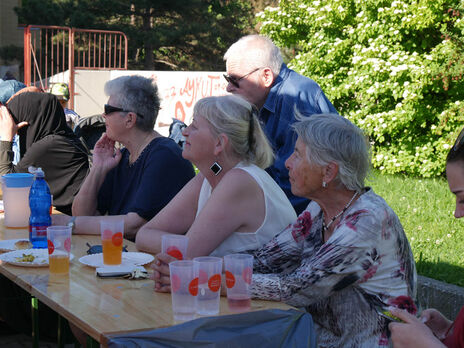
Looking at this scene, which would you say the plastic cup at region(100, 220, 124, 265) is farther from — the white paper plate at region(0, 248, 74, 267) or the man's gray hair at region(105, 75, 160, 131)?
the man's gray hair at region(105, 75, 160, 131)

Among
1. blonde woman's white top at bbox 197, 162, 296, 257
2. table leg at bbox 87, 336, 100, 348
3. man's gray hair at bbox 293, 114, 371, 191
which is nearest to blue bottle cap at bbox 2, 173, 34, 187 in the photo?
blonde woman's white top at bbox 197, 162, 296, 257

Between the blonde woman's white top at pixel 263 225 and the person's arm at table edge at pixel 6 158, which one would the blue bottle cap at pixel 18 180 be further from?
the person's arm at table edge at pixel 6 158

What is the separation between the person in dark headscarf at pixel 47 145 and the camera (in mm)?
5027

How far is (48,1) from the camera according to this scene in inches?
1056

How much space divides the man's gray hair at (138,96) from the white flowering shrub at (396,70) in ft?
18.4

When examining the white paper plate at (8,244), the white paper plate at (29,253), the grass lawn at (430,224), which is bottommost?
the grass lawn at (430,224)

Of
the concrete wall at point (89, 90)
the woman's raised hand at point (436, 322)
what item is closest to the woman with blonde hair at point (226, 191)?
the woman's raised hand at point (436, 322)

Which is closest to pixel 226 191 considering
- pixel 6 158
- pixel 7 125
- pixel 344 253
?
pixel 344 253

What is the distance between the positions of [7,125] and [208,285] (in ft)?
12.2

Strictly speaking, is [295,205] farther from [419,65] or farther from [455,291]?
[419,65]

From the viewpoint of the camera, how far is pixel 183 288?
2.14 metres

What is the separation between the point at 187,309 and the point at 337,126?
2.97 ft

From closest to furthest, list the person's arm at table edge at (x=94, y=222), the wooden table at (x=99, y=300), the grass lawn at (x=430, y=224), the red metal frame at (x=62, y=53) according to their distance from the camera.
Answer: the wooden table at (x=99, y=300) < the person's arm at table edge at (x=94, y=222) < the grass lawn at (x=430, y=224) < the red metal frame at (x=62, y=53)

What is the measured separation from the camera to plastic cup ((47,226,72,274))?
8.54ft
